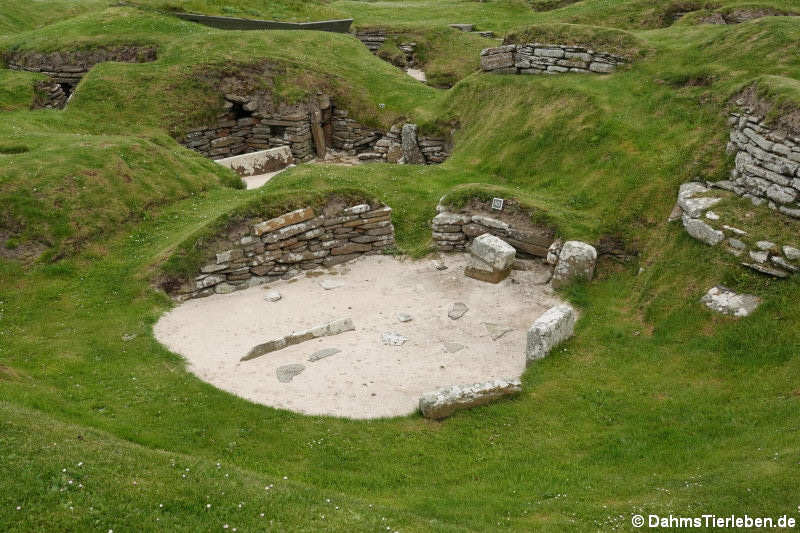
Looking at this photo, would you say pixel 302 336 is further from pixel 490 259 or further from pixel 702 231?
pixel 702 231

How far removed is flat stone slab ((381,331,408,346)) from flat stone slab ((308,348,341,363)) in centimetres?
122

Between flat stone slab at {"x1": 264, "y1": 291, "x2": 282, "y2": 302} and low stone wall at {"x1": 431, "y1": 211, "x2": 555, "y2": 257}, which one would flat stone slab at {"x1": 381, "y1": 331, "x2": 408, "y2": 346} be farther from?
low stone wall at {"x1": 431, "y1": 211, "x2": 555, "y2": 257}

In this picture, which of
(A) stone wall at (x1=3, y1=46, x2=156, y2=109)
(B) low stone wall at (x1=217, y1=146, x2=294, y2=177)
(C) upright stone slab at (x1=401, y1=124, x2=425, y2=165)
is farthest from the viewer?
(A) stone wall at (x1=3, y1=46, x2=156, y2=109)

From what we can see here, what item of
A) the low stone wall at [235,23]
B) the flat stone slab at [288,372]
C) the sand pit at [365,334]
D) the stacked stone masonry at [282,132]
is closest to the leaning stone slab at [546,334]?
the sand pit at [365,334]

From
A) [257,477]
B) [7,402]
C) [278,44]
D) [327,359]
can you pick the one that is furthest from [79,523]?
[278,44]

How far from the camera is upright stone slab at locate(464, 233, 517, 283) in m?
18.0

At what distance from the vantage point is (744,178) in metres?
15.4

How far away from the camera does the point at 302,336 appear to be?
51.0 feet

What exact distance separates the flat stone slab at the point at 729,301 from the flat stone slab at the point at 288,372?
925 centimetres

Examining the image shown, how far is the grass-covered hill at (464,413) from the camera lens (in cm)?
867

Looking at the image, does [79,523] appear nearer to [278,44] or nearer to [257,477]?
[257,477]

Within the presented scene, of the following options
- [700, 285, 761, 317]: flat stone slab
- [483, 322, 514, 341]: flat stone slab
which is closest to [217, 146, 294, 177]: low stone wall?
[483, 322, 514, 341]: flat stone slab

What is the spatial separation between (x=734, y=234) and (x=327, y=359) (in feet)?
32.4

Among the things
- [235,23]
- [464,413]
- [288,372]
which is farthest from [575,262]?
[235,23]
